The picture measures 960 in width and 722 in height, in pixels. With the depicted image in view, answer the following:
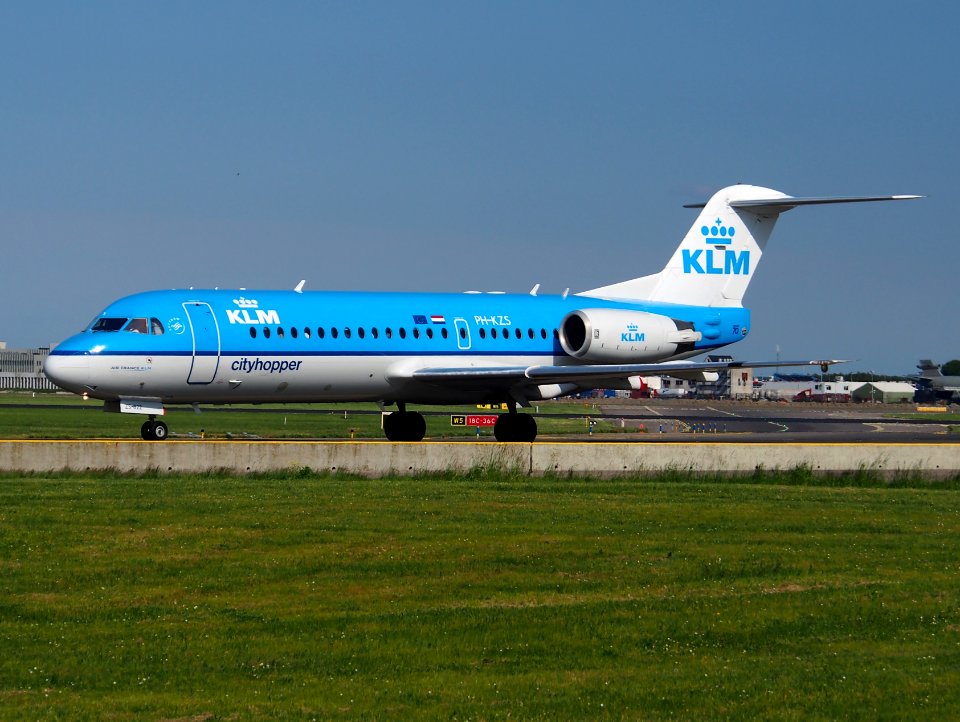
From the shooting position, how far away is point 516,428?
36531mm

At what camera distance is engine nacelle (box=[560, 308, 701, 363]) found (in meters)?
36.5

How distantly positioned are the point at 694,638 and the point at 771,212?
1177 inches

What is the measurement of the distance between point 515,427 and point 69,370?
1186cm

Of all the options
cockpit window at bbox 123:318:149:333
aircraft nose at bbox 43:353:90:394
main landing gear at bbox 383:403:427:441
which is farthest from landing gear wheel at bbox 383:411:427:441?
aircraft nose at bbox 43:353:90:394

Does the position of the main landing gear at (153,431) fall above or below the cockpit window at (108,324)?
below

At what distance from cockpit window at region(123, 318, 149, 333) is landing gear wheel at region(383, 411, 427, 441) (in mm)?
8076

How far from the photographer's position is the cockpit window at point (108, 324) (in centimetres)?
3091

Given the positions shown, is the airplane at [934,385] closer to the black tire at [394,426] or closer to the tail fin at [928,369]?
the tail fin at [928,369]

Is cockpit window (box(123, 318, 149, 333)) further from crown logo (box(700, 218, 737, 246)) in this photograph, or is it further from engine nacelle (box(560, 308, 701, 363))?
crown logo (box(700, 218, 737, 246))

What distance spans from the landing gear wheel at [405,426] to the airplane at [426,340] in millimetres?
37

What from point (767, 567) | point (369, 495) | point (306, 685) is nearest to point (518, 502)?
point (369, 495)

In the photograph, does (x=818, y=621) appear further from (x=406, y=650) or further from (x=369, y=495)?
(x=369, y=495)

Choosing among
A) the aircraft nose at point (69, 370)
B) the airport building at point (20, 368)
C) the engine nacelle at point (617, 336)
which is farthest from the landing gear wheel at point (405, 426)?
the airport building at point (20, 368)

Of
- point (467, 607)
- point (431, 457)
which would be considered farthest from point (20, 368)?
point (467, 607)
